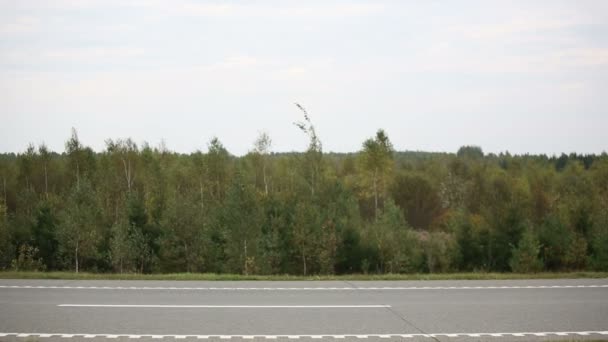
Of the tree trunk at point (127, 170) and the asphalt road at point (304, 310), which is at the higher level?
the tree trunk at point (127, 170)

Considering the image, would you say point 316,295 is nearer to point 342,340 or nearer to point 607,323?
point 342,340

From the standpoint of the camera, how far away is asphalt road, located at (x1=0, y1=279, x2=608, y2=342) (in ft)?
29.5

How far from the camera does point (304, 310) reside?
10648 millimetres

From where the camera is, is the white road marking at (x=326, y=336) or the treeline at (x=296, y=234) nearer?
the white road marking at (x=326, y=336)

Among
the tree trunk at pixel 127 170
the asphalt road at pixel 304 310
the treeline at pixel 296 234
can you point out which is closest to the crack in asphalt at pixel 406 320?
the asphalt road at pixel 304 310

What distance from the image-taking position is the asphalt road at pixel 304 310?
899 centimetres

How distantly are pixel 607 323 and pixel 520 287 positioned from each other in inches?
139

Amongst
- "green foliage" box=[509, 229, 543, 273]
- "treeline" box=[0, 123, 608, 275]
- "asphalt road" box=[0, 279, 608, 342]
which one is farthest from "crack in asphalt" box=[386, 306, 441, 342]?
"green foliage" box=[509, 229, 543, 273]

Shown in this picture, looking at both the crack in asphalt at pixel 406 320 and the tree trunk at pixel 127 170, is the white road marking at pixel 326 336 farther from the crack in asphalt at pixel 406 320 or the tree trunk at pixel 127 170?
the tree trunk at pixel 127 170

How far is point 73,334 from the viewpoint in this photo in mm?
8789

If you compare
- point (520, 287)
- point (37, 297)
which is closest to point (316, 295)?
point (520, 287)

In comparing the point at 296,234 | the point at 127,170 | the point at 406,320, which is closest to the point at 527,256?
the point at 296,234

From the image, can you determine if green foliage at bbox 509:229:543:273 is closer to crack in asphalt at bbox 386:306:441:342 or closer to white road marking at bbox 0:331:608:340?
crack in asphalt at bbox 386:306:441:342

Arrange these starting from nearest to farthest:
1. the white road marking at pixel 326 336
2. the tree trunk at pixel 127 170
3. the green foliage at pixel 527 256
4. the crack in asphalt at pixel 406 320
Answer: the white road marking at pixel 326 336 < the crack in asphalt at pixel 406 320 < the green foliage at pixel 527 256 < the tree trunk at pixel 127 170
